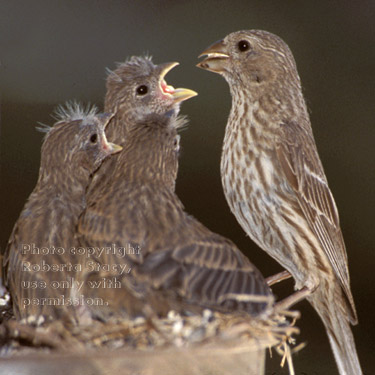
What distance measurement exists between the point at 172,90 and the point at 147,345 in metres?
1.12

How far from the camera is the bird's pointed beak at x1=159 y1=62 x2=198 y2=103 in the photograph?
247 centimetres

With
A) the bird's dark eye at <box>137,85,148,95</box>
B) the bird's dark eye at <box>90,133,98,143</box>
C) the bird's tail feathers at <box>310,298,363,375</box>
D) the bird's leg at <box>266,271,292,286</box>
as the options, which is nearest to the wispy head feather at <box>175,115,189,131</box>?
the bird's dark eye at <box>137,85,148,95</box>

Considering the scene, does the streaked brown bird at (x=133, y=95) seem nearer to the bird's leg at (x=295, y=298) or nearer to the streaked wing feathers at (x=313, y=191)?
the streaked wing feathers at (x=313, y=191)

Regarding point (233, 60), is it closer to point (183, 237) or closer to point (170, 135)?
point (170, 135)

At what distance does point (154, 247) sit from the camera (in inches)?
82.7

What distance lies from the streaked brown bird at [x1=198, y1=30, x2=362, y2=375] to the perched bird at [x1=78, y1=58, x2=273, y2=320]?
442 mm

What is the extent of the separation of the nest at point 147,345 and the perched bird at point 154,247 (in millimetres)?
80

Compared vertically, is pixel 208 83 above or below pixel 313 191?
above

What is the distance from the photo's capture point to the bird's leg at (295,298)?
249 cm

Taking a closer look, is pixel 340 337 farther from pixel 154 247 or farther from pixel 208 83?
pixel 208 83

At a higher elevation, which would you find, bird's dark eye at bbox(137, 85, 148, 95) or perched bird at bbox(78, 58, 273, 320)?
bird's dark eye at bbox(137, 85, 148, 95)

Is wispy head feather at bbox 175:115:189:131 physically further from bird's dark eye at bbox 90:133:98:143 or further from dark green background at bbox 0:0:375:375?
bird's dark eye at bbox 90:133:98:143

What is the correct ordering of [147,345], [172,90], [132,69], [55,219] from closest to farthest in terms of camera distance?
[147,345]
[55,219]
[172,90]
[132,69]

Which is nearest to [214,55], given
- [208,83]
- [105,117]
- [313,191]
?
[208,83]
